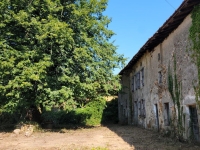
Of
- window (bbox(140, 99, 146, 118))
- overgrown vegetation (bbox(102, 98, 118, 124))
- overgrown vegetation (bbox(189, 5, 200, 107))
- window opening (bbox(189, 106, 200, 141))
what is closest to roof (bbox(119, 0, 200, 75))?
overgrown vegetation (bbox(189, 5, 200, 107))

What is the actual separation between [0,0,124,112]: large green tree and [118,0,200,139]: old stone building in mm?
2933

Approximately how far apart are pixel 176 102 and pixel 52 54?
891 cm

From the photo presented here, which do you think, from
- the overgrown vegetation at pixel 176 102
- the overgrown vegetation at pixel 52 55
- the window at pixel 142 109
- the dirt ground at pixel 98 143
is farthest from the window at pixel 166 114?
the overgrown vegetation at pixel 52 55

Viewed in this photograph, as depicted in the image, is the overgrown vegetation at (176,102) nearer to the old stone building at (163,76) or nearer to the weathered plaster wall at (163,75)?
the old stone building at (163,76)

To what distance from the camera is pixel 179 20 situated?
10.7m

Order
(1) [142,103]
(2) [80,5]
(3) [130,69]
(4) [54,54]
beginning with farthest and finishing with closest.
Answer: (3) [130,69]
(1) [142,103]
(2) [80,5]
(4) [54,54]

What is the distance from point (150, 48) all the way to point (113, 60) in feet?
10.00

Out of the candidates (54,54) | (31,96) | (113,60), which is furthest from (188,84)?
(31,96)

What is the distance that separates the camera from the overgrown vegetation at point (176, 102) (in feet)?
36.1

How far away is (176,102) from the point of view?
11500 mm

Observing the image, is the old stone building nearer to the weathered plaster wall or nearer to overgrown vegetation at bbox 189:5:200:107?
the weathered plaster wall

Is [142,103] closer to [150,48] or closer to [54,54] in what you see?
[150,48]

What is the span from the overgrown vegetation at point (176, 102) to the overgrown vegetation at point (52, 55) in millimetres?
5502

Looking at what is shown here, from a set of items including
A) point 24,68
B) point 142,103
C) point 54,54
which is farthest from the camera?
point 142,103
